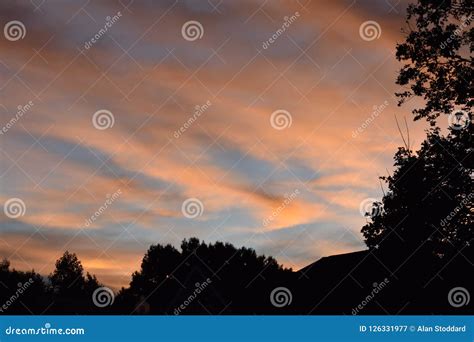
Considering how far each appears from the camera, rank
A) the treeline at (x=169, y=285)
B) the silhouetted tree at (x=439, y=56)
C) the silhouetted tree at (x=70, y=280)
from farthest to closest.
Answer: the silhouetted tree at (x=70, y=280) → the treeline at (x=169, y=285) → the silhouetted tree at (x=439, y=56)

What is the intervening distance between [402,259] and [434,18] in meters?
14.3

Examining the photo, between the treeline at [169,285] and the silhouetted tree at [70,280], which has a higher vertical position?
the silhouetted tree at [70,280]

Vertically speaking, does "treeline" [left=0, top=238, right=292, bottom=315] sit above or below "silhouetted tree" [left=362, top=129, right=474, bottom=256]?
above

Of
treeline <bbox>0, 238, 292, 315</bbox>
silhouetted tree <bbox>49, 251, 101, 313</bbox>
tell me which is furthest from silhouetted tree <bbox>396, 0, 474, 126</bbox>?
silhouetted tree <bbox>49, 251, 101, 313</bbox>

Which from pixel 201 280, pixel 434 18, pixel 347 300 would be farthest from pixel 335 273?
pixel 434 18

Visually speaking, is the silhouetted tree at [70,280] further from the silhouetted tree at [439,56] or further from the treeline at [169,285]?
the silhouetted tree at [439,56]

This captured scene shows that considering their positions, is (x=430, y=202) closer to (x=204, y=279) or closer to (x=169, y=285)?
(x=204, y=279)

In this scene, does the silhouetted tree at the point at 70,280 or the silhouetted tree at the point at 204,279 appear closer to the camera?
the silhouetted tree at the point at 204,279

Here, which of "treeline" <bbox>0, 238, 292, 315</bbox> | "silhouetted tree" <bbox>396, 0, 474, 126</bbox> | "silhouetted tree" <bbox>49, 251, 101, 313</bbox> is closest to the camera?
"silhouetted tree" <bbox>396, 0, 474, 126</bbox>

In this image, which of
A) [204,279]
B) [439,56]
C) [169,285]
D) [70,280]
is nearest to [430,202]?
[439,56]

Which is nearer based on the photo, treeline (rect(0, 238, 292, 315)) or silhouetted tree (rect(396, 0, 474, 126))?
silhouetted tree (rect(396, 0, 474, 126))

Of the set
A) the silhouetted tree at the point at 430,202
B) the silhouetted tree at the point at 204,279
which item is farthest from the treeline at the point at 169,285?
the silhouetted tree at the point at 430,202

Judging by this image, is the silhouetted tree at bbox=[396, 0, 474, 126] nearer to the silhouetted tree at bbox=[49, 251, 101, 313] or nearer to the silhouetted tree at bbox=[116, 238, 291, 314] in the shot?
the silhouetted tree at bbox=[116, 238, 291, 314]
